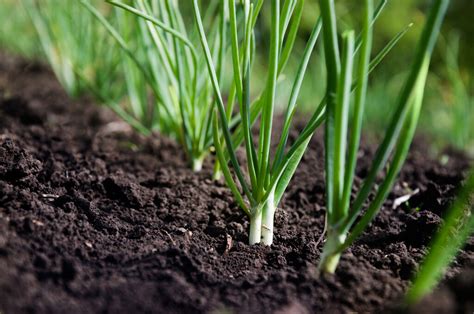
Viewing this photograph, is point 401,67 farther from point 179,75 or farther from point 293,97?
point 293,97

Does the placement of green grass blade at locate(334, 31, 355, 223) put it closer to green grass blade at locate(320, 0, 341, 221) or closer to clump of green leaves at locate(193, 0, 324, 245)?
green grass blade at locate(320, 0, 341, 221)

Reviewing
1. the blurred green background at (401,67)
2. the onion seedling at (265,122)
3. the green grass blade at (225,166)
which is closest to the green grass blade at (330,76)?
the onion seedling at (265,122)

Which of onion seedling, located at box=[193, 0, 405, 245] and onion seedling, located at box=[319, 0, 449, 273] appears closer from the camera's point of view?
onion seedling, located at box=[319, 0, 449, 273]

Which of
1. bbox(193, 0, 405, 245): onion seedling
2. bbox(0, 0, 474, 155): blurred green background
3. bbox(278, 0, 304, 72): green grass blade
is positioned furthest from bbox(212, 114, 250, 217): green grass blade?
bbox(0, 0, 474, 155): blurred green background

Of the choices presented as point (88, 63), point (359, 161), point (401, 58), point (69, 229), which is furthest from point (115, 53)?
point (401, 58)

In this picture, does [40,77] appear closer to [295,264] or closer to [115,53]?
[115,53]

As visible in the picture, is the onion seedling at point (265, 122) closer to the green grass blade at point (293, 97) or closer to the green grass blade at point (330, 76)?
the green grass blade at point (293, 97)

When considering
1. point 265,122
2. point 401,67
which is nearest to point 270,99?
point 265,122
